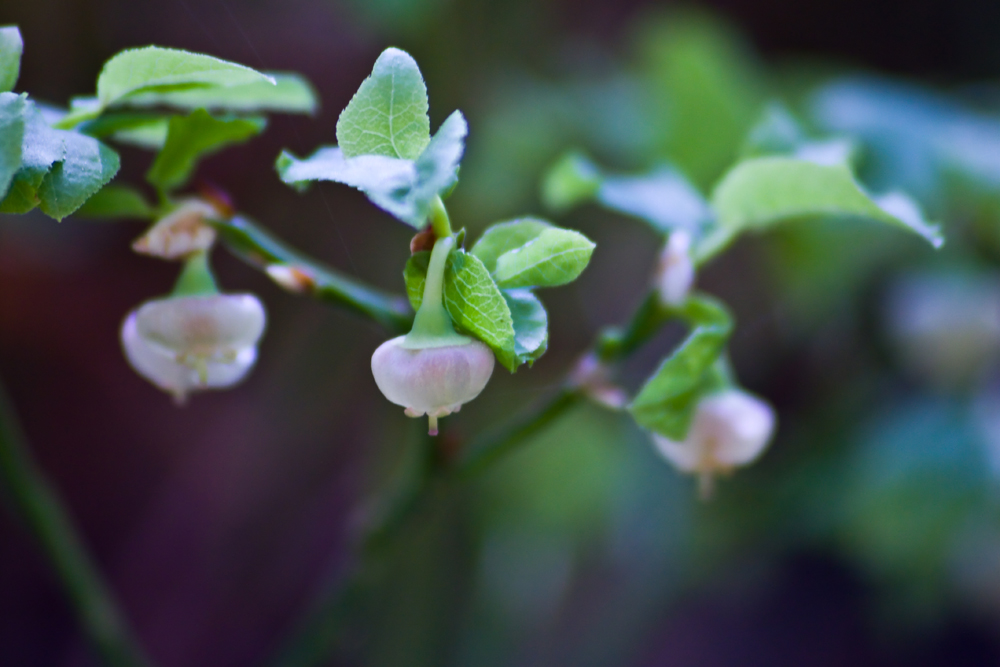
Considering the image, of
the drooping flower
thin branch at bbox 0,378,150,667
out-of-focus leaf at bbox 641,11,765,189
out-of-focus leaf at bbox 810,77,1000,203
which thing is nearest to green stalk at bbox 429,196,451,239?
the drooping flower

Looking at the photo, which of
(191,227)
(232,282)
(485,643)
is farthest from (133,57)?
(232,282)

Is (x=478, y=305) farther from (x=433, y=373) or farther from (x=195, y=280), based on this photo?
(x=195, y=280)

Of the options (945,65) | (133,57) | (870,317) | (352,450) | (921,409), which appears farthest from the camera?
(945,65)

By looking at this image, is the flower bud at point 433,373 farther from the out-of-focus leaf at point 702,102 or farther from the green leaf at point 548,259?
the out-of-focus leaf at point 702,102

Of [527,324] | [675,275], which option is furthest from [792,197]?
[527,324]

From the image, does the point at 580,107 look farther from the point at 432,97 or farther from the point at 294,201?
the point at 294,201

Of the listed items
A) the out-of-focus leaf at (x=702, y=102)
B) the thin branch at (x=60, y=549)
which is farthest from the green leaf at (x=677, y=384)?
the out-of-focus leaf at (x=702, y=102)

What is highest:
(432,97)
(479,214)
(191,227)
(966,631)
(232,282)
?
(191,227)
